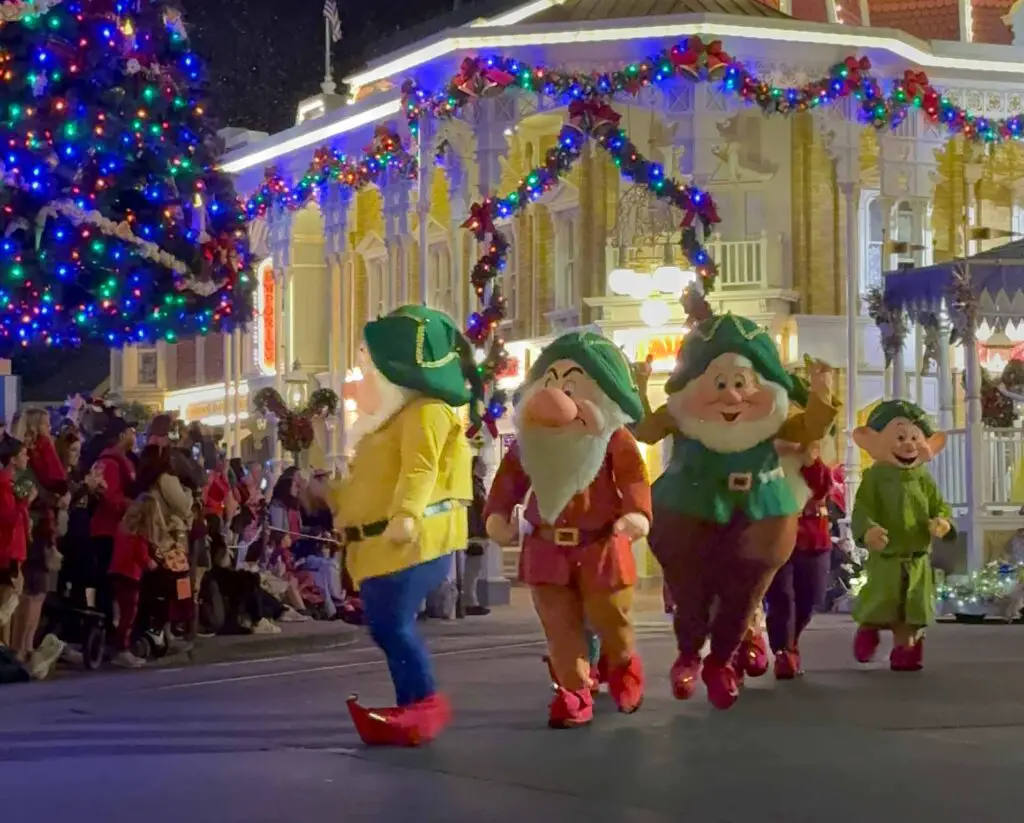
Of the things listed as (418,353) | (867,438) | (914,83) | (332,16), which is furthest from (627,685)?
(332,16)

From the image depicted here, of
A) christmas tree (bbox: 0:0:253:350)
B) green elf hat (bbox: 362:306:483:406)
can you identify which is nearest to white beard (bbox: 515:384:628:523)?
green elf hat (bbox: 362:306:483:406)

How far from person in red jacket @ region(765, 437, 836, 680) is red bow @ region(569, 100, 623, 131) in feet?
26.2

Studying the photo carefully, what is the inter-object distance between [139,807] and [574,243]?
736 inches

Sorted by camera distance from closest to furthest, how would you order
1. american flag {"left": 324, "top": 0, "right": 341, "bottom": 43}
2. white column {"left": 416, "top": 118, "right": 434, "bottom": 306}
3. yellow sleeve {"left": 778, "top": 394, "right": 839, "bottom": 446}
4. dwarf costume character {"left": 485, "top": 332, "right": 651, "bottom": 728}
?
1. dwarf costume character {"left": 485, "top": 332, "right": 651, "bottom": 728}
2. yellow sleeve {"left": 778, "top": 394, "right": 839, "bottom": 446}
3. white column {"left": 416, "top": 118, "right": 434, "bottom": 306}
4. american flag {"left": 324, "top": 0, "right": 341, "bottom": 43}

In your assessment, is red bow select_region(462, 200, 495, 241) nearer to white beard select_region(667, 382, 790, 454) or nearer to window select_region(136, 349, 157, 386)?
white beard select_region(667, 382, 790, 454)

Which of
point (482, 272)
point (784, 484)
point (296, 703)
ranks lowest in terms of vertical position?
point (296, 703)

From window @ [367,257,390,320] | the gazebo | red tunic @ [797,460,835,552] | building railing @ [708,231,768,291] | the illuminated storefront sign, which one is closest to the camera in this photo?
red tunic @ [797,460,835,552]

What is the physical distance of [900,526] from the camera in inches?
413

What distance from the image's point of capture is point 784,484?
8484 mm

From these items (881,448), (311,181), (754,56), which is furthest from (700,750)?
(311,181)

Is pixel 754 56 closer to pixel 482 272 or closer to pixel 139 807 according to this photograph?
pixel 482 272

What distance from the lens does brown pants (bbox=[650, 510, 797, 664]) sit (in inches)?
327

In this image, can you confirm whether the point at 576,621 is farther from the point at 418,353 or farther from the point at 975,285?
the point at 975,285

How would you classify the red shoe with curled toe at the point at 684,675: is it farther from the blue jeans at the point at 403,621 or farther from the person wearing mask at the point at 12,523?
the person wearing mask at the point at 12,523
